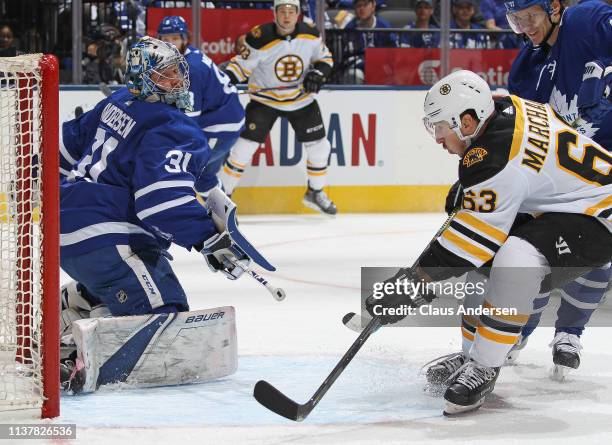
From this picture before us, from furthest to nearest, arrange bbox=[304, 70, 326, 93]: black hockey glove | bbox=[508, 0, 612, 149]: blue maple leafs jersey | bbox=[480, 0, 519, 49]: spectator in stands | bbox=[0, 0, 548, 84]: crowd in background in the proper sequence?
bbox=[480, 0, 519, 49]: spectator in stands, bbox=[304, 70, 326, 93]: black hockey glove, bbox=[0, 0, 548, 84]: crowd in background, bbox=[508, 0, 612, 149]: blue maple leafs jersey

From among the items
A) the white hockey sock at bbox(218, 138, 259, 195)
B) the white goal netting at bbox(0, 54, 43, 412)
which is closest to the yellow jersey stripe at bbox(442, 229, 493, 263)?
the white goal netting at bbox(0, 54, 43, 412)

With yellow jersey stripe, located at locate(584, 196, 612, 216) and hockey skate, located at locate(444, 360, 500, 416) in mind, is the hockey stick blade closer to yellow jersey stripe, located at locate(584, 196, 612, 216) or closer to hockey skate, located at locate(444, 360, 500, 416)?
hockey skate, located at locate(444, 360, 500, 416)

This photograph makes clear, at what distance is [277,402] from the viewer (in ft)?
8.48

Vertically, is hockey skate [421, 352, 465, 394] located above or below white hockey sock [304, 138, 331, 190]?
below

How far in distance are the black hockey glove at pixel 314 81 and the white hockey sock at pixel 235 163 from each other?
462 mm

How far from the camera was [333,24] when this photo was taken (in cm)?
716

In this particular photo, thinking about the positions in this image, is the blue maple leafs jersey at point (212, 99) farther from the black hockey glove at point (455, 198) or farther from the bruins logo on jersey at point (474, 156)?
the bruins logo on jersey at point (474, 156)

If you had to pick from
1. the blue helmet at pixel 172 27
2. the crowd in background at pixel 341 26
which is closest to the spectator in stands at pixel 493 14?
the crowd in background at pixel 341 26

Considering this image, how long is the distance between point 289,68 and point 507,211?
434 cm

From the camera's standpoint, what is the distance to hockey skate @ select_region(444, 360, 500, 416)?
2.67m

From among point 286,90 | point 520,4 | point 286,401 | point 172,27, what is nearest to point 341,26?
point 286,90

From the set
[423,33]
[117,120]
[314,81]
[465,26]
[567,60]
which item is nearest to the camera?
[117,120]

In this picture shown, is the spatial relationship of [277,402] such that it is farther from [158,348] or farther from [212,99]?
[212,99]

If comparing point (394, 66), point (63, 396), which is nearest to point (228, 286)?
point (63, 396)
